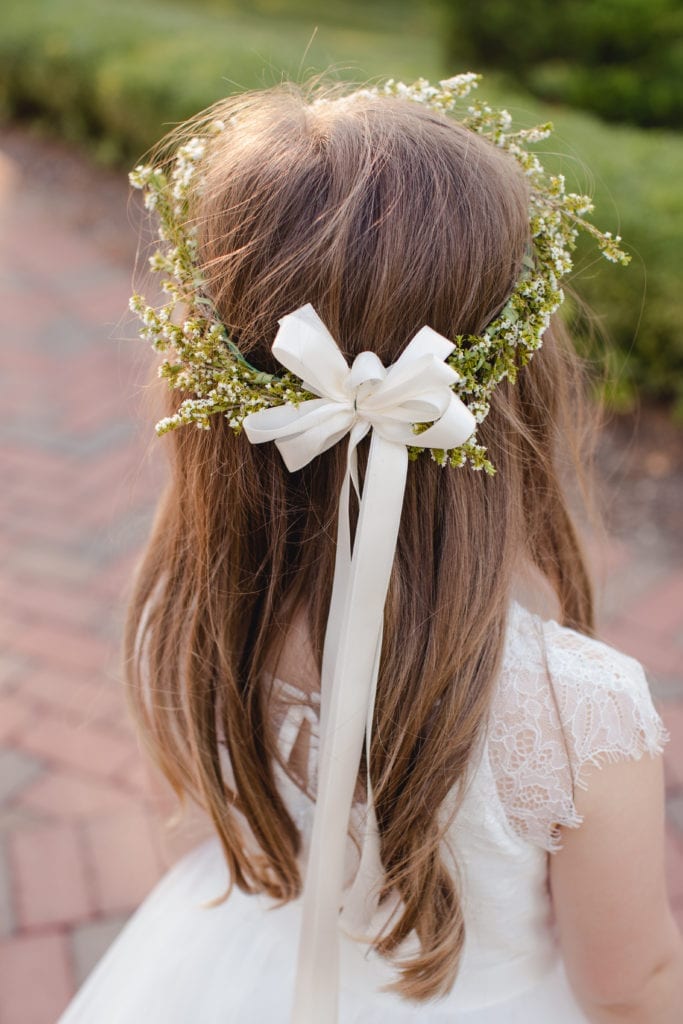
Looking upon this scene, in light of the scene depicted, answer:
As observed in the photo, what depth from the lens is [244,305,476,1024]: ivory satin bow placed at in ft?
3.05

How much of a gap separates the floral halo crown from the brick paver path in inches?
13.6

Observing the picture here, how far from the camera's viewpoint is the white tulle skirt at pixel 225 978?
55.4 inches

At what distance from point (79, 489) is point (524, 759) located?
2725mm

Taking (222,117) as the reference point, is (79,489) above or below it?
below

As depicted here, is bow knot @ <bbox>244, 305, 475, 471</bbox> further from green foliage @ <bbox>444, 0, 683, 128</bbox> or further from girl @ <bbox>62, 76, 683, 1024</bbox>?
green foliage @ <bbox>444, 0, 683, 128</bbox>

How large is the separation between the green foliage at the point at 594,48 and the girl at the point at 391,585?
5.39 m

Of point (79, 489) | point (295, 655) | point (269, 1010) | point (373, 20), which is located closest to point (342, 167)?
point (295, 655)

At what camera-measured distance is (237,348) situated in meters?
1.03

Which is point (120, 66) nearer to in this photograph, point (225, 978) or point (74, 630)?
point (74, 630)

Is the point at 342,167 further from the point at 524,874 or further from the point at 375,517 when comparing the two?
the point at 524,874

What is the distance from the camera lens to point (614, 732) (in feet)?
3.72

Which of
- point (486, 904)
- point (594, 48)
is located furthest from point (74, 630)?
point (594, 48)

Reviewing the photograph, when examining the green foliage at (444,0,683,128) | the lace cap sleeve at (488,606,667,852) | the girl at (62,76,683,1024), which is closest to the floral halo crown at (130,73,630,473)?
the girl at (62,76,683,1024)

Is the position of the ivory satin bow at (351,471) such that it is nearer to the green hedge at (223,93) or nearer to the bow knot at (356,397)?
the bow knot at (356,397)
